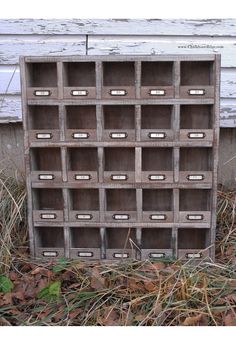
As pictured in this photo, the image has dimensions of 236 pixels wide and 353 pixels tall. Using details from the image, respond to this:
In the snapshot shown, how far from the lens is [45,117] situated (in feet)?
9.75

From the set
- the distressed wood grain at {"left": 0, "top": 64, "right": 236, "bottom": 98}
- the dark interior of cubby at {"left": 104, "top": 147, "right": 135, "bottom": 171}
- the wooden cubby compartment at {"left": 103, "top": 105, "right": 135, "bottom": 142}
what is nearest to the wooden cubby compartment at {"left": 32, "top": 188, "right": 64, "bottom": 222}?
the dark interior of cubby at {"left": 104, "top": 147, "right": 135, "bottom": 171}

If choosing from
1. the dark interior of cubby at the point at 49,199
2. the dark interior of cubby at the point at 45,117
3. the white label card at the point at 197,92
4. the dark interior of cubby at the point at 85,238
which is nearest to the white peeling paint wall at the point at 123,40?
the dark interior of cubby at the point at 45,117

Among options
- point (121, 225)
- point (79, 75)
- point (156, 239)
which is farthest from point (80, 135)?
point (156, 239)

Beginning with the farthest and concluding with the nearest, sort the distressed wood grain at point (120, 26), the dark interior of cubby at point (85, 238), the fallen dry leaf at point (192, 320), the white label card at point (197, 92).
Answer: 1. the distressed wood grain at point (120, 26)
2. the dark interior of cubby at point (85, 238)
3. the white label card at point (197, 92)
4. the fallen dry leaf at point (192, 320)

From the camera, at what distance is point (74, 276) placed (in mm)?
2838

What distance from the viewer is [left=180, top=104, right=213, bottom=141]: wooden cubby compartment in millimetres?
2836

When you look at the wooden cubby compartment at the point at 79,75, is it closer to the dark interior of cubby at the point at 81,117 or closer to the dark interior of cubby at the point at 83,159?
the dark interior of cubby at the point at 81,117

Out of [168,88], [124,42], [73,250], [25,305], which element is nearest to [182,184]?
[168,88]

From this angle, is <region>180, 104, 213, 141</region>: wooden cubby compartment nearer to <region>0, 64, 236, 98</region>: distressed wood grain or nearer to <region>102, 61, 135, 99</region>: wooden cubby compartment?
<region>102, 61, 135, 99</region>: wooden cubby compartment

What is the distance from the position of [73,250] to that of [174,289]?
0.72 m

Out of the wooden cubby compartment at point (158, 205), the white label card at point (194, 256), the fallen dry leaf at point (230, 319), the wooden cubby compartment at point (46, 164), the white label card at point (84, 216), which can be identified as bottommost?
the fallen dry leaf at point (230, 319)

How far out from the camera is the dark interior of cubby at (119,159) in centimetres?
296

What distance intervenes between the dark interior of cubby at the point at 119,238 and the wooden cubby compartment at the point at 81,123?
1.89 ft

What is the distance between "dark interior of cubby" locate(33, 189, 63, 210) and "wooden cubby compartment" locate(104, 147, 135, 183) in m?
0.33
